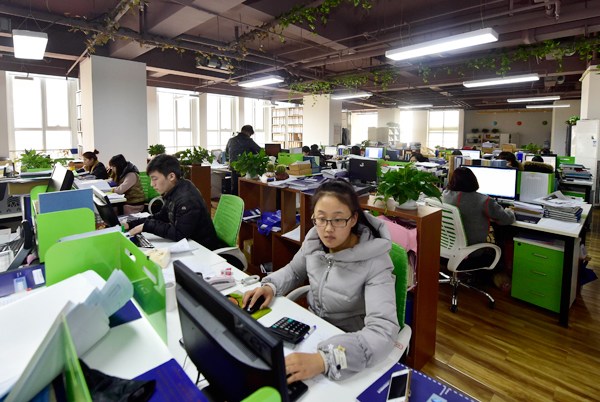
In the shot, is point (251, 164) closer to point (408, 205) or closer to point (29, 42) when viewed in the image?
point (408, 205)

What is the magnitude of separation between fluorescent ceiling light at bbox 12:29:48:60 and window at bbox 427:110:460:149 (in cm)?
1690

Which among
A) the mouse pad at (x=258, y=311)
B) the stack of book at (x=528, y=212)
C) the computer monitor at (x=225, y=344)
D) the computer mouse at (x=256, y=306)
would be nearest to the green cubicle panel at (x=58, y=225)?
the mouse pad at (x=258, y=311)

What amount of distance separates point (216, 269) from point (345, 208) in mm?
916

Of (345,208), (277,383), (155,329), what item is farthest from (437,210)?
(277,383)

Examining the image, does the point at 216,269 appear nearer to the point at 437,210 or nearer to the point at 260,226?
the point at 437,210

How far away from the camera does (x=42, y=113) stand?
11289 millimetres

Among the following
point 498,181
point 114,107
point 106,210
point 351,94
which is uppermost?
point 351,94

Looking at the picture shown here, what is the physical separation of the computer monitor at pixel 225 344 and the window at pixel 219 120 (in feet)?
47.4

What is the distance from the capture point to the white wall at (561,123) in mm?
13906

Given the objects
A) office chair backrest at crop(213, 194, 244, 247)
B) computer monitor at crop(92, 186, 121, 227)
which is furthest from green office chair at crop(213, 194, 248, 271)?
computer monitor at crop(92, 186, 121, 227)

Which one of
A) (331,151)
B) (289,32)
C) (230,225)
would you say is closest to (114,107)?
(289,32)

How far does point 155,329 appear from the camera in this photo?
135 cm

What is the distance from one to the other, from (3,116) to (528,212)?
12.3 metres

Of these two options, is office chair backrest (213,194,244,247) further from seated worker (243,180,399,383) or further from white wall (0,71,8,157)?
white wall (0,71,8,157)
